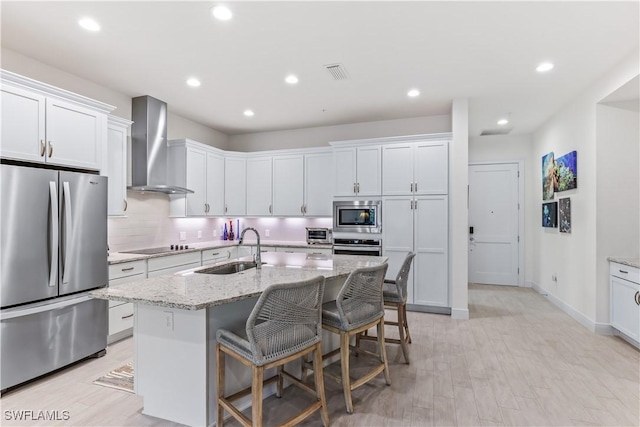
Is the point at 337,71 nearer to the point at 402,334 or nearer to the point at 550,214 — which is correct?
the point at 402,334

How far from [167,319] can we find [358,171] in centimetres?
353

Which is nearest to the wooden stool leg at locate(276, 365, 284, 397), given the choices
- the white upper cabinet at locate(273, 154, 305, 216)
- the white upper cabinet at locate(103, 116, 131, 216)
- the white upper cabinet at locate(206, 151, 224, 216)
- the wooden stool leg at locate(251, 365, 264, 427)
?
the wooden stool leg at locate(251, 365, 264, 427)

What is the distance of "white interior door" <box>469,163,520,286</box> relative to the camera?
6309mm

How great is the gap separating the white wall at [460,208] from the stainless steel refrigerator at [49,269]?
4041 mm

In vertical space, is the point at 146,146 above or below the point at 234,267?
above

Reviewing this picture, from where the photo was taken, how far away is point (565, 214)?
4.61m

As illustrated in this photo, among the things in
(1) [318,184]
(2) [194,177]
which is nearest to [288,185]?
(1) [318,184]

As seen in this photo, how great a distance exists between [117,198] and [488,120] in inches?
211

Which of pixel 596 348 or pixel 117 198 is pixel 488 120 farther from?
pixel 117 198

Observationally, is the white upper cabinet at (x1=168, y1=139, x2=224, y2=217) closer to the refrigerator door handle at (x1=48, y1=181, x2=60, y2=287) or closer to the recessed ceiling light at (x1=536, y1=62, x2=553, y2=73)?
the refrigerator door handle at (x1=48, y1=181, x2=60, y2=287)

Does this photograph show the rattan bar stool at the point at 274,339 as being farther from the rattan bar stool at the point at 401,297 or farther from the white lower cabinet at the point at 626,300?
the white lower cabinet at the point at 626,300

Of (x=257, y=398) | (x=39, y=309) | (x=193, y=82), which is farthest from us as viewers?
(x=193, y=82)

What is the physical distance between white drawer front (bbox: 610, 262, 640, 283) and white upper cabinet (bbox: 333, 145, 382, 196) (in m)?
2.81

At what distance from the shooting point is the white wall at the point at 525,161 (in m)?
6.15
